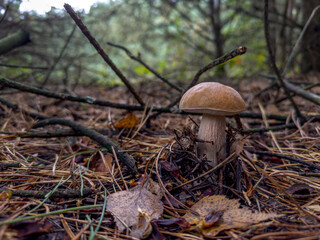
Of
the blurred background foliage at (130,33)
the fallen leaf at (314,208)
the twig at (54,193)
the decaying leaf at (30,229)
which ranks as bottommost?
the fallen leaf at (314,208)

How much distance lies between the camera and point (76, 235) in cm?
95

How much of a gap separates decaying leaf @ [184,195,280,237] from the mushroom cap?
0.52 meters

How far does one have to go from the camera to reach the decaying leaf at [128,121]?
6.86 ft

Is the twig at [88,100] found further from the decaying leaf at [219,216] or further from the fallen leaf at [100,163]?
the decaying leaf at [219,216]

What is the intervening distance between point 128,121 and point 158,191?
38.4 inches

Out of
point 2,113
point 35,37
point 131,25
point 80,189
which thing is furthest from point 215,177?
point 131,25

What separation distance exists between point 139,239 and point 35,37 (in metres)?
3.87

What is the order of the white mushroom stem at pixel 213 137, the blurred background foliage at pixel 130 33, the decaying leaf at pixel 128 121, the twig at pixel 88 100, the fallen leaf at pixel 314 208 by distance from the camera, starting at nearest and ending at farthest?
the fallen leaf at pixel 314 208 < the white mushroom stem at pixel 213 137 < the twig at pixel 88 100 < the decaying leaf at pixel 128 121 < the blurred background foliage at pixel 130 33

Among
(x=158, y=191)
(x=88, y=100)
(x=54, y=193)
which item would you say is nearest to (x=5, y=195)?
(x=54, y=193)

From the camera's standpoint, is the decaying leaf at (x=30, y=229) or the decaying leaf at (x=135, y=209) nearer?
the decaying leaf at (x=30, y=229)

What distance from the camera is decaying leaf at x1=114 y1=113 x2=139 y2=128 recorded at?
209 cm

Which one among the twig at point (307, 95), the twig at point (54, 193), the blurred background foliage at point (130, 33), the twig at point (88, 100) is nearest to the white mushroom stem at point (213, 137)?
the twig at point (88, 100)

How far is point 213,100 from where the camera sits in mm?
1253

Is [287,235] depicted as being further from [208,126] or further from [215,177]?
[208,126]
